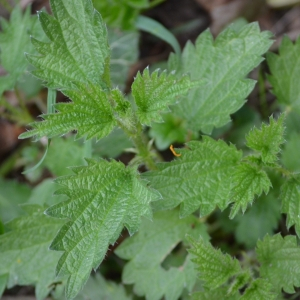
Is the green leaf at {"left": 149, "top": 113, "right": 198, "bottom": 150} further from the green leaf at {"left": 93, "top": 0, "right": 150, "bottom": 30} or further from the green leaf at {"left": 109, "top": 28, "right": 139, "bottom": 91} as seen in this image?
the green leaf at {"left": 93, "top": 0, "right": 150, "bottom": 30}

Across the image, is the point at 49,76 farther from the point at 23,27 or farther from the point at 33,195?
the point at 33,195

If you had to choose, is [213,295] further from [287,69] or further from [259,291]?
A: [287,69]

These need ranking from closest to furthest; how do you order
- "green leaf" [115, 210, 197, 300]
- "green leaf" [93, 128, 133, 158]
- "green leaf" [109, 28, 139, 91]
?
"green leaf" [115, 210, 197, 300] → "green leaf" [93, 128, 133, 158] → "green leaf" [109, 28, 139, 91]

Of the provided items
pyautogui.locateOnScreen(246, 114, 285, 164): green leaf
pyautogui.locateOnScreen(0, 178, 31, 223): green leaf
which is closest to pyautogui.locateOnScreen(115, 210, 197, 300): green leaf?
pyautogui.locateOnScreen(246, 114, 285, 164): green leaf

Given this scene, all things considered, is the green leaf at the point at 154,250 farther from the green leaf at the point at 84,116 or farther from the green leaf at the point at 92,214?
the green leaf at the point at 84,116

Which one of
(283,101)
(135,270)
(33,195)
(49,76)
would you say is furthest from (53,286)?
(283,101)

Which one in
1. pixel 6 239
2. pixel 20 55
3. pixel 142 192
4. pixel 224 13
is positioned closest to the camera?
pixel 142 192

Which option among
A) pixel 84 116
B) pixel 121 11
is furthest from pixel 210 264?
pixel 121 11
